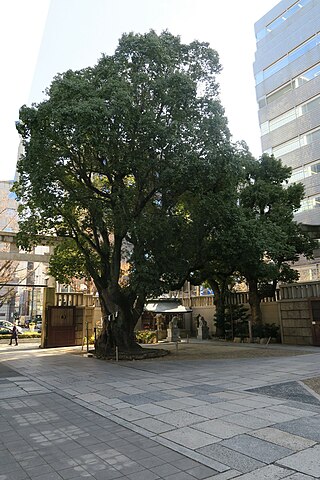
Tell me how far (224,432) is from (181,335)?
22126mm

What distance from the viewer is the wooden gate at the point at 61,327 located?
67.6 feet

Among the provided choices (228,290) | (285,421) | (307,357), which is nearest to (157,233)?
(307,357)

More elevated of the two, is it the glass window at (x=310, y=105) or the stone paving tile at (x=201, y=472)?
the glass window at (x=310, y=105)

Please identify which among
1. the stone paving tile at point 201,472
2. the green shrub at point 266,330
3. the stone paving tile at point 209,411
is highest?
the green shrub at point 266,330

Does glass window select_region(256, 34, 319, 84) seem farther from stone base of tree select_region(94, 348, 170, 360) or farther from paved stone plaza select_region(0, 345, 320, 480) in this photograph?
paved stone plaza select_region(0, 345, 320, 480)

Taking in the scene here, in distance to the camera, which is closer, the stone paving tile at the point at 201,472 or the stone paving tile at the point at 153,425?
the stone paving tile at the point at 201,472

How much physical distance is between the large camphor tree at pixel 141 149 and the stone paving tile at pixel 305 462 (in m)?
8.83

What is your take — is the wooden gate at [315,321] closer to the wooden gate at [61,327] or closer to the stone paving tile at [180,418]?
the wooden gate at [61,327]

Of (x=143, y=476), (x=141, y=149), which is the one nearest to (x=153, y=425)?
(x=143, y=476)

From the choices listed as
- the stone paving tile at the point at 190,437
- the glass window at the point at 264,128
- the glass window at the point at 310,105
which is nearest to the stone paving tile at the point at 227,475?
the stone paving tile at the point at 190,437

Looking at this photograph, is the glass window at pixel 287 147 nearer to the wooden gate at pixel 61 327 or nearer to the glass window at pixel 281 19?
the glass window at pixel 281 19

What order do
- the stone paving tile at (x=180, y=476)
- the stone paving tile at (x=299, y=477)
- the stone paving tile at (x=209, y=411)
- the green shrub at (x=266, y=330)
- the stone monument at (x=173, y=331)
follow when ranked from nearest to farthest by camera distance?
the stone paving tile at (x=299, y=477) → the stone paving tile at (x=180, y=476) → the stone paving tile at (x=209, y=411) → the green shrub at (x=266, y=330) → the stone monument at (x=173, y=331)

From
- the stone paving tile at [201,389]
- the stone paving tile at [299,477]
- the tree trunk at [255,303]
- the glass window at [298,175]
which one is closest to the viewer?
the stone paving tile at [299,477]

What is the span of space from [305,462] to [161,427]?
2.07 meters
